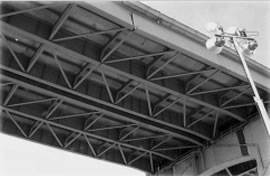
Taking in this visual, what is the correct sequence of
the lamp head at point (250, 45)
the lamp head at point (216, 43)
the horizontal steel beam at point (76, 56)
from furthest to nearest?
1. the horizontal steel beam at point (76, 56)
2. the lamp head at point (250, 45)
3. the lamp head at point (216, 43)

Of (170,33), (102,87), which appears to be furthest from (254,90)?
(102,87)

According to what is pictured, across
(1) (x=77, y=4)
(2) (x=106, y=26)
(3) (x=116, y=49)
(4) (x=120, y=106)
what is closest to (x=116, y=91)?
(4) (x=120, y=106)

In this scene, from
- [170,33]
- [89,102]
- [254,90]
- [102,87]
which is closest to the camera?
[254,90]

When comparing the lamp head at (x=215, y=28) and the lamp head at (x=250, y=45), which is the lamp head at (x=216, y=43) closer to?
the lamp head at (x=215, y=28)

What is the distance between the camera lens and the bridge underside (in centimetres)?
1384

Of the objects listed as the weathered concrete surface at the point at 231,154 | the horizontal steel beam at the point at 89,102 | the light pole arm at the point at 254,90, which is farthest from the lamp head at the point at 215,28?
the weathered concrete surface at the point at 231,154

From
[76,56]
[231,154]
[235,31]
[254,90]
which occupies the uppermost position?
[76,56]

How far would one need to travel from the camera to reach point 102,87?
58.1 ft

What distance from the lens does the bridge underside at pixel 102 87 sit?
1384 centimetres

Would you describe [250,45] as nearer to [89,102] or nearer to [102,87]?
[102,87]

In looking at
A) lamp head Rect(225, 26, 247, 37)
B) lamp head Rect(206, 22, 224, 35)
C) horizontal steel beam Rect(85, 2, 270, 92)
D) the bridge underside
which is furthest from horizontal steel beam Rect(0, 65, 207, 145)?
lamp head Rect(225, 26, 247, 37)

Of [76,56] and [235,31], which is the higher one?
[76,56]

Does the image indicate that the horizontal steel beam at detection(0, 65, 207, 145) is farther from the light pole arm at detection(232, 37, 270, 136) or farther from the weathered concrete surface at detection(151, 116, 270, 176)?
the light pole arm at detection(232, 37, 270, 136)

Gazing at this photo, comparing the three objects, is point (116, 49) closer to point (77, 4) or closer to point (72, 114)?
point (77, 4)
